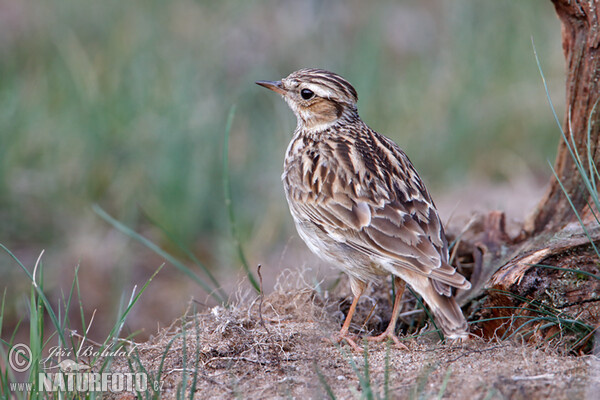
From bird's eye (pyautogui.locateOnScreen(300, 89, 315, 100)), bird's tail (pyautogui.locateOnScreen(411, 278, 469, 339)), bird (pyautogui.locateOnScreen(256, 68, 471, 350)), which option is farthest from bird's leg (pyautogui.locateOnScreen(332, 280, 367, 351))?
bird's eye (pyautogui.locateOnScreen(300, 89, 315, 100))

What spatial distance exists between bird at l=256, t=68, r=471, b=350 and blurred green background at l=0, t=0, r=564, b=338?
7.66 feet

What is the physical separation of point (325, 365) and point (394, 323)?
25.2 inches

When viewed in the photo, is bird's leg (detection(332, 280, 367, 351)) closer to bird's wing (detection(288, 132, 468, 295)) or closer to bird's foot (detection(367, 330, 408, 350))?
bird's foot (detection(367, 330, 408, 350))

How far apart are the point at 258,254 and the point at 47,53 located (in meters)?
5.10

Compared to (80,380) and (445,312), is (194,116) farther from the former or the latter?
(445,312)

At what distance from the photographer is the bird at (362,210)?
12.8 feet

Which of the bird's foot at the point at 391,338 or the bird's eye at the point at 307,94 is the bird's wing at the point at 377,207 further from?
the bird's eye at the point at 307,94

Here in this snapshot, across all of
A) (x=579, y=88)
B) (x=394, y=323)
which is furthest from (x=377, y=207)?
(x=579, y=88)

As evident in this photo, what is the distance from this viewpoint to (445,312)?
3.76 meters

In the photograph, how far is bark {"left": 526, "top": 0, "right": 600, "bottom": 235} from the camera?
4.33 meters

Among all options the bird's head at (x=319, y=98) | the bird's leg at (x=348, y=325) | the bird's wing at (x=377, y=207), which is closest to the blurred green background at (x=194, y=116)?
the bird's head at (x=319, y=98)

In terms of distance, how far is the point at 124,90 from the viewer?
348 inches

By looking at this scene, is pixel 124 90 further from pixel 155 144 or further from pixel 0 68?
pixel 0 68

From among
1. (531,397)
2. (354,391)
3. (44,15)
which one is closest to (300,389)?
(354,391)
